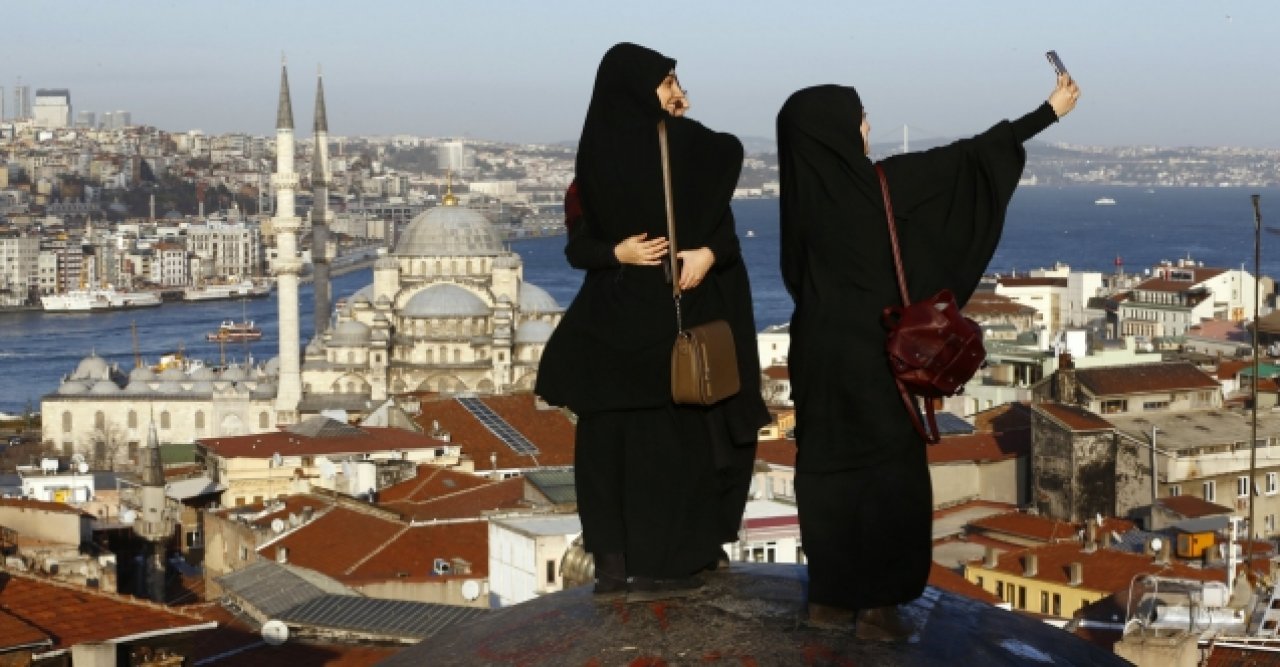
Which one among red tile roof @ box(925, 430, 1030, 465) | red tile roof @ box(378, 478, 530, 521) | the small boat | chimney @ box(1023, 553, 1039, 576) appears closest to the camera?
chimney @ box(1023, 553, 1039, 576)

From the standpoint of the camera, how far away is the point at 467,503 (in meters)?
26.7

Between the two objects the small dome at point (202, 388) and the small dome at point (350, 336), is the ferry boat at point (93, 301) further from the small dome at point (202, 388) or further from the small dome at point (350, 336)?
the small dome at point (350, 336)

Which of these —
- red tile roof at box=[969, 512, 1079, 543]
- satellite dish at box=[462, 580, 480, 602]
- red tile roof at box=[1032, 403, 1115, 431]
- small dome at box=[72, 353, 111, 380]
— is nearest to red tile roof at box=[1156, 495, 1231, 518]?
red tile roof at box=[969, 512, 1079, 543]

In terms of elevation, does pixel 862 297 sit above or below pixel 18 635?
above

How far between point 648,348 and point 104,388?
191ft

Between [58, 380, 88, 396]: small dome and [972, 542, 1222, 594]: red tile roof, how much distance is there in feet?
139

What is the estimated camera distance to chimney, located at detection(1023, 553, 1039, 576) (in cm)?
2134

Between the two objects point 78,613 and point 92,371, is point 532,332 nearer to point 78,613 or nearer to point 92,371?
point 92,371

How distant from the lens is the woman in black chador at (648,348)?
4.79 m

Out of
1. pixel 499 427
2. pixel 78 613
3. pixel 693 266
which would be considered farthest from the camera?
pixel 499 427

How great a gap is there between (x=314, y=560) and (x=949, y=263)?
1901 cm

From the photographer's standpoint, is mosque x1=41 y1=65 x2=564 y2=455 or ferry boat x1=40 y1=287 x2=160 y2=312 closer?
mosque x1=41 y1=65 x2=564 y2=455

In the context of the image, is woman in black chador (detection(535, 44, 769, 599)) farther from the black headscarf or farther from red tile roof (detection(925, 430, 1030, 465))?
red tile roof (detection(925, 430, 1030, 465))

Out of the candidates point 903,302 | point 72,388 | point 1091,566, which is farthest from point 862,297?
point 72,388
